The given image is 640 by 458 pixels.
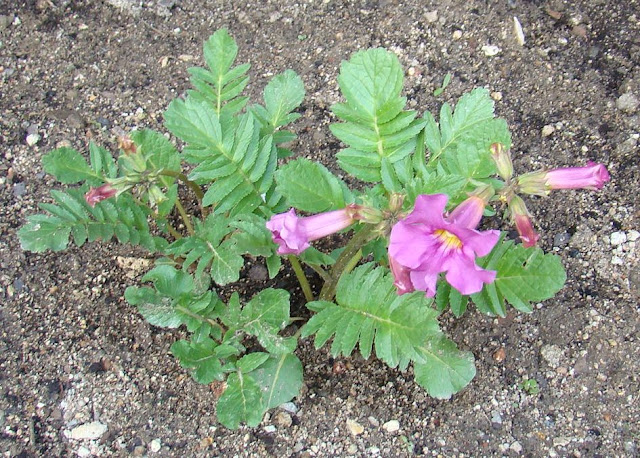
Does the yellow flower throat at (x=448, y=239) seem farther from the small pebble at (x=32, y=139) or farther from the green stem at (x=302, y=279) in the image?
the small pebble at (x=32, y=139)

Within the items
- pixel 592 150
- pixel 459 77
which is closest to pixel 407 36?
pixel 459 77

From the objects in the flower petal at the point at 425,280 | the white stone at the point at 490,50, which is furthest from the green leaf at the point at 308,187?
the white stone at the point at 490,50

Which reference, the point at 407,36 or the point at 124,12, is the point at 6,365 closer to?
the point at 124,12

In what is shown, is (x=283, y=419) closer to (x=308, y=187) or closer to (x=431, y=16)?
(x=308, y=187)

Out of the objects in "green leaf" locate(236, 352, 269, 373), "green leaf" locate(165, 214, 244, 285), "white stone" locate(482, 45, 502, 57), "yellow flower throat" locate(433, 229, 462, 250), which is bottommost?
"green leaf" locate(236, 352, 269, 373)

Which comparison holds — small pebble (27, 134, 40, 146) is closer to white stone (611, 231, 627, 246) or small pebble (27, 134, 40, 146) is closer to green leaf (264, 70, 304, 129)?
green leaf (264, 70, 304, 129)

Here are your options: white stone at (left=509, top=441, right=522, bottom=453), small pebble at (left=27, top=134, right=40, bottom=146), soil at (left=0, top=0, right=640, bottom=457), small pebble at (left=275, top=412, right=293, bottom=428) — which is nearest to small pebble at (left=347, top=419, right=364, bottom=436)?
soil at (left=0, top=0, right=640, bottom=457)

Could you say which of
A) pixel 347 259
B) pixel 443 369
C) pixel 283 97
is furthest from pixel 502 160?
pixel 283 97

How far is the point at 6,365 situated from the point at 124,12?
181 centimetres

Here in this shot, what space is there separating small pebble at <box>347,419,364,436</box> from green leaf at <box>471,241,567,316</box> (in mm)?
674

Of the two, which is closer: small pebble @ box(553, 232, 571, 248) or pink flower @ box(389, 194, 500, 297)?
pink flower @ box(389, 194, 500, 297)

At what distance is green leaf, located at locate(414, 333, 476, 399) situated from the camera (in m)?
2.42

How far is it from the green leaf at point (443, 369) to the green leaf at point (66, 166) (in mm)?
1270

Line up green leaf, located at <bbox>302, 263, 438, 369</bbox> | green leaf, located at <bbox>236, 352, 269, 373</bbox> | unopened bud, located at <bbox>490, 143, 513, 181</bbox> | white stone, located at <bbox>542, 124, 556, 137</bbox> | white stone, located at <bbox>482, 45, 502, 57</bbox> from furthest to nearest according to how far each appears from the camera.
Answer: white stone, located at <bbox>482, 45, 502, 57</bbox>
white stone, located at <bbox>542, 124, 556, 137</bbox>
green leaf, located at <bbox>236, 352, 269, 373</bbox>
green leaf, located at <bbox>302, 263, 438, 369</bbox>
unopened bud, located at <bbox>490, 143, 513, 181</bbox>
